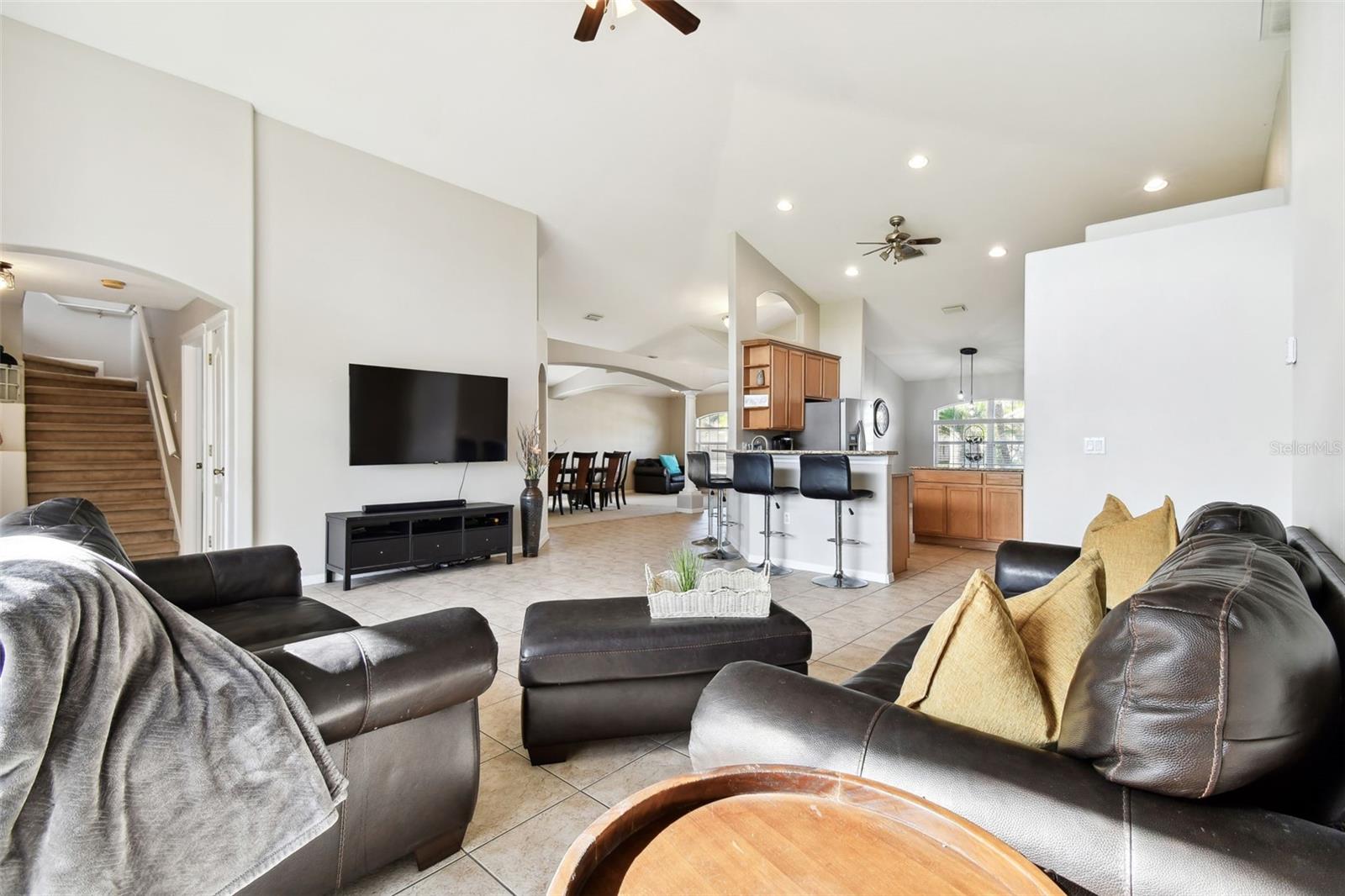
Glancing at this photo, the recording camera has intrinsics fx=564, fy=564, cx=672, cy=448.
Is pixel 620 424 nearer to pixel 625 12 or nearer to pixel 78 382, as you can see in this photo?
pixel 78 382

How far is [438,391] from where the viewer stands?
4.81m

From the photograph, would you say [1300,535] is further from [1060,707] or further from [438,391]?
[438,391]

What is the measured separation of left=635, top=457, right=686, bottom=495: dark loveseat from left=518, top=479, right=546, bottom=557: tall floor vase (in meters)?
8.22

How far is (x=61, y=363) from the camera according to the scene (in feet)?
22.9

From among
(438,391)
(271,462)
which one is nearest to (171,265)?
(271,462)

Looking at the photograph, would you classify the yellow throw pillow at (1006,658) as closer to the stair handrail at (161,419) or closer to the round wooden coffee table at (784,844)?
the round wooden coffee table at (784,844)

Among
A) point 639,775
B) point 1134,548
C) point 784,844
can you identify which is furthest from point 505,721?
point 1134,548

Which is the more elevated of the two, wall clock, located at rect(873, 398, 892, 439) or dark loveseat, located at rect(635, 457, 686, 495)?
wall clock, located at rect(873, 398, 892, 439)

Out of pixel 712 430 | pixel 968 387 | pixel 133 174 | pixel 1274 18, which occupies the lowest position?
pixel 712 430

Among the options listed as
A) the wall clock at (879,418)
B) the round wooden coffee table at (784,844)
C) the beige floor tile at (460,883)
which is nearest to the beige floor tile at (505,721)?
the beige floor tile at (460,883)

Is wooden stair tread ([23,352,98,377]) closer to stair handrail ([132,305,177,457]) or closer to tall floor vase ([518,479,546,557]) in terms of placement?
stair handrail ([132,305,177,457])

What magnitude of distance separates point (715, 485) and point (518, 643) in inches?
124

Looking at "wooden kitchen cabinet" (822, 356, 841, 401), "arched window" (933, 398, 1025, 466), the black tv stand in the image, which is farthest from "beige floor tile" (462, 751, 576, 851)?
"arched window" (933, 398, 1025, 466)

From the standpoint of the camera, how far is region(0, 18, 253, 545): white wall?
323 centimetres
